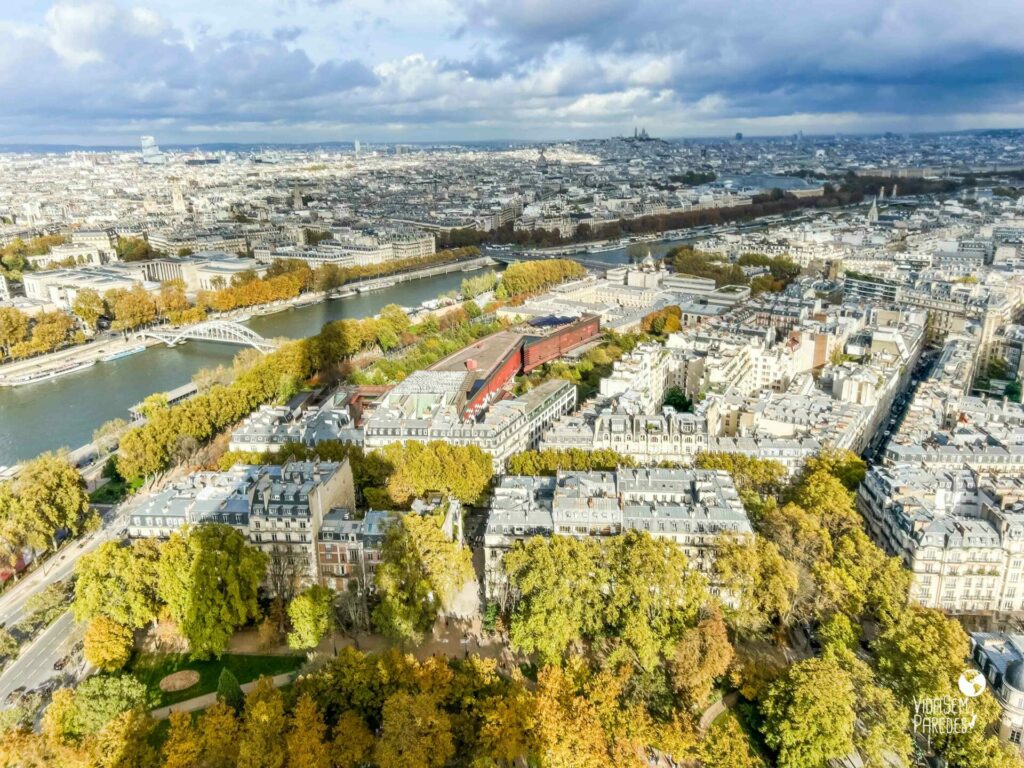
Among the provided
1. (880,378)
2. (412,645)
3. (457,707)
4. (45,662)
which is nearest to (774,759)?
(457,707)

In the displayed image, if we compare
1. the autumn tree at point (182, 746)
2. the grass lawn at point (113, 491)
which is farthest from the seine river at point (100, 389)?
the autumn tree at point (182, 746)

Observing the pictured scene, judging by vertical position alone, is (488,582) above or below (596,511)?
below

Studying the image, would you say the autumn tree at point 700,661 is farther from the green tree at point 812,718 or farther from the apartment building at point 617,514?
the apartment building at point 617,514

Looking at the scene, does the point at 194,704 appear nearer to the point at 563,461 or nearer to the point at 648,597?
the point at 648,597

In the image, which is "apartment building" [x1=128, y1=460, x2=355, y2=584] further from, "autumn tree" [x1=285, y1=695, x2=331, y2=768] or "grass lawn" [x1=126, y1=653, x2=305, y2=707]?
"autumn tree" [x1=285, y1=695, x2=331, y2=768]

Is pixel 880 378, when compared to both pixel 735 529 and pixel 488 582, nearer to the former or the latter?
pixel 735 529

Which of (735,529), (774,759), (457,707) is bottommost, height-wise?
(774,759)
